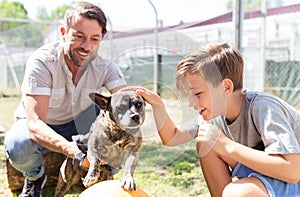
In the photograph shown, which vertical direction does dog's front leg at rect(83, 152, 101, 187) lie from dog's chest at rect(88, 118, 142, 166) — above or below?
below

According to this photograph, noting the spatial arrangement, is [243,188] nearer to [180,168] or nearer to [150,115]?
[150,115]

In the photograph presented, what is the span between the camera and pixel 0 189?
400 centimetres

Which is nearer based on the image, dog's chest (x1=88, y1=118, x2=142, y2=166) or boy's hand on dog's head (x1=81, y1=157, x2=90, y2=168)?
dog's chest (x1=88, y1=118, x2=142, y2=166)

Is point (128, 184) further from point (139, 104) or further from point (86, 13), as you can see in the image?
point (86, 13)

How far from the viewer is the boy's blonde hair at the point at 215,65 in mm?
2533

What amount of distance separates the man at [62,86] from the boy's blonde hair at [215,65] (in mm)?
909

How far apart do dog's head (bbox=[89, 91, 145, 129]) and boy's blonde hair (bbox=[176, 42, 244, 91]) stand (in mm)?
398

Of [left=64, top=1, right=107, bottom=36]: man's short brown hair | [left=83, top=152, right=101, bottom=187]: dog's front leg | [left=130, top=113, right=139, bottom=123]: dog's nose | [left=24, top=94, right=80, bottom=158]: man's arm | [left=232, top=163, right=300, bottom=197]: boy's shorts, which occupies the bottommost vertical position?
[left=232, top=163, right=300, bottom=197]: boy's shorts

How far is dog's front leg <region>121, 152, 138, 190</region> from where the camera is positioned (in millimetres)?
2426

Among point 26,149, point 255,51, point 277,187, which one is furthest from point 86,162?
point 255,51

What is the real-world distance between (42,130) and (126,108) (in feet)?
3.01

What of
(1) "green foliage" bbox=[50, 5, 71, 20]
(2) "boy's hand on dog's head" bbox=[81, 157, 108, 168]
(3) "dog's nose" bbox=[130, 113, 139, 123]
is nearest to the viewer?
(3) "dog's nose" bbox=[130, 113, 139, 123]

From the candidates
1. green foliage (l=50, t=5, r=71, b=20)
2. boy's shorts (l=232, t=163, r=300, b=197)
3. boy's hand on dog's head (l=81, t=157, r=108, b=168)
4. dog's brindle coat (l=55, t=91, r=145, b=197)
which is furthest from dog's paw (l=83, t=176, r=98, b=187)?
green foliage (l=50, t=5, r=71, b=20)

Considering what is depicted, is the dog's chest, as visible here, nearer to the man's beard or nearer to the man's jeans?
the man's jeans
